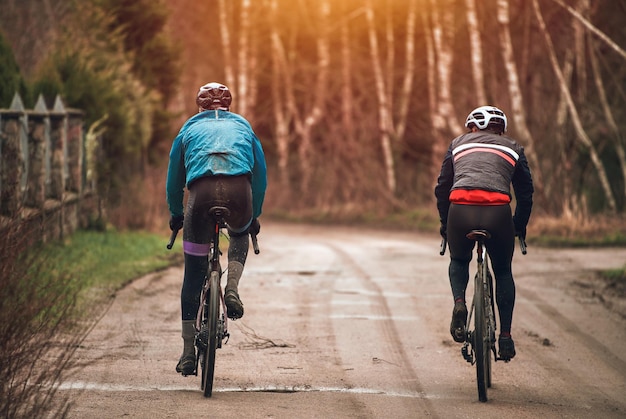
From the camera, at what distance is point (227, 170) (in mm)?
7555

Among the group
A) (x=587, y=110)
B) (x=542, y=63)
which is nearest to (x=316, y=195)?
(x=542, y=63)

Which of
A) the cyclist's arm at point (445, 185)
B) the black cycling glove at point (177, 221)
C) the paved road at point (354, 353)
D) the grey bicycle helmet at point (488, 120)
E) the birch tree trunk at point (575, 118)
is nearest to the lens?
the paved road at point (354, 353)

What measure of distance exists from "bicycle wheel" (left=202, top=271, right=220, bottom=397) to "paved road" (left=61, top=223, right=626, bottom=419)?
13cm

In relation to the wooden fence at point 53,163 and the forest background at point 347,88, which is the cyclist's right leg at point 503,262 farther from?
the forest background at point 347,88

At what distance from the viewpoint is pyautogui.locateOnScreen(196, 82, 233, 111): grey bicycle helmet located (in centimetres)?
799

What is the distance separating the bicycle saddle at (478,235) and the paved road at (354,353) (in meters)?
1.04

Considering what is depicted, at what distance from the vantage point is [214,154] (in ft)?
24.9

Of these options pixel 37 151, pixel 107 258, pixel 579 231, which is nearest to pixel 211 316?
pixel 107 258

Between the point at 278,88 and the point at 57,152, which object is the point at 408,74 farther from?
the point at 57,152

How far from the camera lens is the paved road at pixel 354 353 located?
734cm

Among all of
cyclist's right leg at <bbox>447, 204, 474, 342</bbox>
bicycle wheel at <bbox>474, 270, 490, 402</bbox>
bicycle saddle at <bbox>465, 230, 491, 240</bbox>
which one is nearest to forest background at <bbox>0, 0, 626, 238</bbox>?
cyclist's right leg at <bbox>447, 204, 474, 342</bbox>

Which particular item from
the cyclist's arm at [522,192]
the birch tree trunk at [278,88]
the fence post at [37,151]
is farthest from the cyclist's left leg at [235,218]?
the birch tree trunk at [278,88]

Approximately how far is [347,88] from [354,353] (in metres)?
26.9

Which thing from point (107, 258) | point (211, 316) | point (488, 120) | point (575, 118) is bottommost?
point (107, 258)
